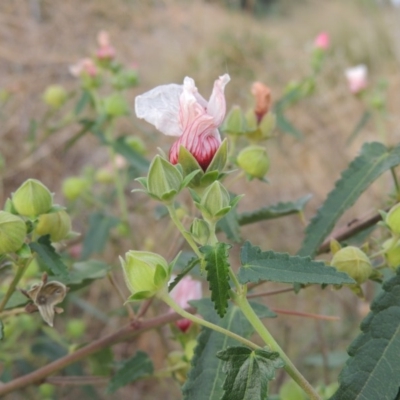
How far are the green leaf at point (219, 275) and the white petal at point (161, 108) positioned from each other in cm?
22

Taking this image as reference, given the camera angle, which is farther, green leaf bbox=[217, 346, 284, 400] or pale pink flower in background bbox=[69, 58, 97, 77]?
pale pink flower in background bbox=[69, 58, 97, 77]

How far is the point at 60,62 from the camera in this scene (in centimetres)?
501

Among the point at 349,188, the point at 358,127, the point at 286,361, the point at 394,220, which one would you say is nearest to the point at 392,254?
the point at 394,220

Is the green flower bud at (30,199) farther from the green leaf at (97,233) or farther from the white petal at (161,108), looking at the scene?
the green leaf at (97,233)

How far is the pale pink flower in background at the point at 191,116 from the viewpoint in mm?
718

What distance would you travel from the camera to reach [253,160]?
969mm

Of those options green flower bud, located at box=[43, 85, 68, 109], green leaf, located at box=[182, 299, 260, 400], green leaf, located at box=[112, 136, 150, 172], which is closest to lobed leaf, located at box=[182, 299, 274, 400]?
green leaf, located at box=[182, 299, 260, 400]

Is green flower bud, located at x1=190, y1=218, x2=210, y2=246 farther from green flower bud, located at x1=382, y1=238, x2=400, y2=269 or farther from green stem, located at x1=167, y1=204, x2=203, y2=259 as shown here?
green flower bud, located at x1=382, y1=238, x2=400, y2=269

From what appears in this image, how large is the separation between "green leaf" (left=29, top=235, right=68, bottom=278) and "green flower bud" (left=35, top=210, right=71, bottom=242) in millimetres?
27

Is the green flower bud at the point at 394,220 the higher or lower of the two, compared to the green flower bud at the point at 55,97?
lower

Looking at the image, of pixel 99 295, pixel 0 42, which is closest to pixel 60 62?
pixel 0 42

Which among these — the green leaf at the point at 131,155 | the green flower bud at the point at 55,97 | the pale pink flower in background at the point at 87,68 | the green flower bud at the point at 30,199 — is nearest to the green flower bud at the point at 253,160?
the green flower bud at the point at 30,199

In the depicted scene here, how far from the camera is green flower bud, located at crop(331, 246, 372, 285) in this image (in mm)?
777

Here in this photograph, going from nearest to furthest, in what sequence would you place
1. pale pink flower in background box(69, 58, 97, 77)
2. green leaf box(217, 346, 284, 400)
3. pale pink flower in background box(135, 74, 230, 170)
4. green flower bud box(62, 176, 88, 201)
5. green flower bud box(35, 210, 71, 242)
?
green leaf box(217, 346, 284, 400) < pale pink flower in background box(135, 74, 230, 170) < green flower bud box(35, 210, 71, 242) < pale pink flower in background box(69, 58, 97, 77) < green flower bud box(62, 176, 88, 201)
